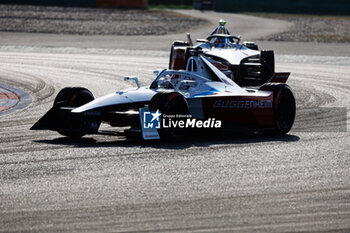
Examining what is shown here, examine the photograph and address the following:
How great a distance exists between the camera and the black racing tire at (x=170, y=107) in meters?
10.6

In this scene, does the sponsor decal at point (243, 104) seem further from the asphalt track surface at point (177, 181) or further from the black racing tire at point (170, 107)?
the black racing tire at point (170, 107)

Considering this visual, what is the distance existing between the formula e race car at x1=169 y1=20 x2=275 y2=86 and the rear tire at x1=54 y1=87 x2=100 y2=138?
693 cm

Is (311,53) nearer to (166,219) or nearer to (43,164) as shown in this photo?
(43,164)

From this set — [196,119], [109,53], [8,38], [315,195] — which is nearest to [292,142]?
[196,119]

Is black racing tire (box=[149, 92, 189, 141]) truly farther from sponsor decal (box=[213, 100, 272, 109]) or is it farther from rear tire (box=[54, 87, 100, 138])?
rear tire (box=[54, 87, 100, 138])

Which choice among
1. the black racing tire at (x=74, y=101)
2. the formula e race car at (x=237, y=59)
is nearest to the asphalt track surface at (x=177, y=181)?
the black racing tire at (x=74, y=101)

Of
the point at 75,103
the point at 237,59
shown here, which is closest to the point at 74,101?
the point at 75,103

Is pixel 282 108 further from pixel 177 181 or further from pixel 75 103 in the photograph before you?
pixel 177 181

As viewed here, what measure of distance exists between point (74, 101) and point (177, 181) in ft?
12.3

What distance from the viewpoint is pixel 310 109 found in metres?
15.1

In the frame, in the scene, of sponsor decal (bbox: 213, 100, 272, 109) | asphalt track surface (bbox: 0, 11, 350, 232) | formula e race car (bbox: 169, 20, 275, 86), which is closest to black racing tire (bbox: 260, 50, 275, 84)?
formula e race car (bbox: 169, 20, 275, 86)

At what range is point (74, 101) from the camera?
1154 cm

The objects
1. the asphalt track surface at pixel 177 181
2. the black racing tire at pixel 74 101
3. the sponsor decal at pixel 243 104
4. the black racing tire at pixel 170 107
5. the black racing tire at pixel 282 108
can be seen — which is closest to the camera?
the asphalt track surface at pixel 177 181

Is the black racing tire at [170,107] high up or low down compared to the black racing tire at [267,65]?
up
